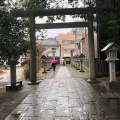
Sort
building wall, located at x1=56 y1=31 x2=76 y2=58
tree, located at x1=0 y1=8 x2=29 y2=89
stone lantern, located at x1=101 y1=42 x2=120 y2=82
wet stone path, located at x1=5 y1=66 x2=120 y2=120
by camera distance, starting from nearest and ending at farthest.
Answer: wet stone path, located at x1=5 y1=66 x2=120 y2=120
tree, located at x1=0 y1=8 x2=29 y2=89
stone lantern, located at x1=101 y1=42 x2=120 y2=82
building wall, located at x1=56 y1=31 x2=76 y2=58

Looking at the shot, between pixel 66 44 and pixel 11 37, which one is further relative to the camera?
pixel 66 44

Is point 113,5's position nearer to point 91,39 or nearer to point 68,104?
point 91,39

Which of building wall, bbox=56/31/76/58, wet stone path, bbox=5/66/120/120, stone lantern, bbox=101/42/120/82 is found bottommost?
wet stone path, bbox=5/66/120/120

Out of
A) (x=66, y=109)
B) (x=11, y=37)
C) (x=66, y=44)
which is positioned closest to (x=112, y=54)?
(x=11, y=37)

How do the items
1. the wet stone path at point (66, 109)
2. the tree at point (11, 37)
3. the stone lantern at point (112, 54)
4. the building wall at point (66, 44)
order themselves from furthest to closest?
the building wall at point (66, 44), the stone lantern at point (112, 54), the tree at point (11, 37), the wet stone path at point (66, 109)

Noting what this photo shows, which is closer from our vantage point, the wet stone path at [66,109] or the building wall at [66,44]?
the wet stone path at [66,109]

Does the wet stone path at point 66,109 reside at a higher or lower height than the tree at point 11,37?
lower

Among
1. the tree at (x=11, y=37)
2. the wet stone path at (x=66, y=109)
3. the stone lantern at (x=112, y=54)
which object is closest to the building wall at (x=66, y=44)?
the stone lantern at (x=112, y=54)

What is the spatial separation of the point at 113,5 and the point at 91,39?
2.53m

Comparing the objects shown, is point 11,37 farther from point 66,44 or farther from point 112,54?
point 66,44

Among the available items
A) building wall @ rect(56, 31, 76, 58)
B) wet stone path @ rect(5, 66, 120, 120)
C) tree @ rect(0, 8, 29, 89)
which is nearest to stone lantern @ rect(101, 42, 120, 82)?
wet stone path @ rect(5, 66, 120, 120)

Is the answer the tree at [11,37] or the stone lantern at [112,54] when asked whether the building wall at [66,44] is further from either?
the tree at [11,37]

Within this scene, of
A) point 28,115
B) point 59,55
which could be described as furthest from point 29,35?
point 59,55

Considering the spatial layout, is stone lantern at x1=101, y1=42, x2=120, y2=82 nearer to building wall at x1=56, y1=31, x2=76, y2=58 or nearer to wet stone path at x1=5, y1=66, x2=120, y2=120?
wet stone path at x1=5, y1=66, x2=120, y2=120
